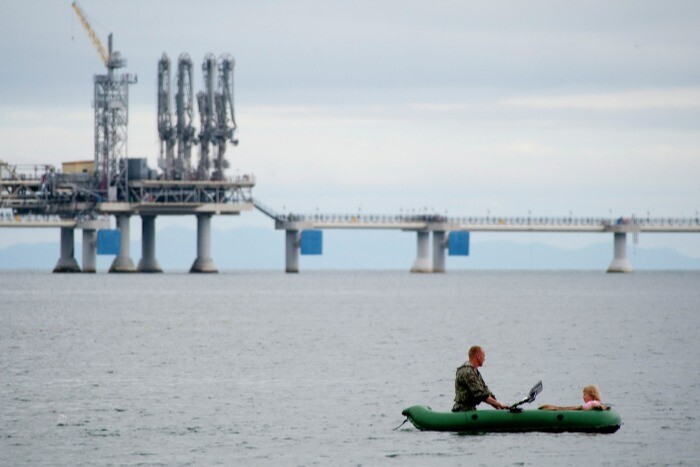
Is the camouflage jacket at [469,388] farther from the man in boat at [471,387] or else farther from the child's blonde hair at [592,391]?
the child's blonde hair at [592,391]

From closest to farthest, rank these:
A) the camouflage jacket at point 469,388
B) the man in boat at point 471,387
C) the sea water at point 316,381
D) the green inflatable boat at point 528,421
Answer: the man in boat at point 471,387 → the camouflage jacket at point 469,388 → the sea water at point 316,381 → the green inflatable boat at point 528,421

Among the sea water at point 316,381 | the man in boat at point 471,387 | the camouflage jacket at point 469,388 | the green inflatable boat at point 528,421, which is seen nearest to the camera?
the man in boat at point 471,387

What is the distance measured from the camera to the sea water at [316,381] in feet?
137

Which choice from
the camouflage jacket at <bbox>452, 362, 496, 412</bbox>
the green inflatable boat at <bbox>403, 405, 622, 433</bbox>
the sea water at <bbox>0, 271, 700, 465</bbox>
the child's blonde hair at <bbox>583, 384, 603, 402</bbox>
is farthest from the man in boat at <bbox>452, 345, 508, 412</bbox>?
the child's blonde hair at <bbox>583, 384, 603, 402</bbox>

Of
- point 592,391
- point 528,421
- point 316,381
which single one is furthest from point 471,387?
point 316,381

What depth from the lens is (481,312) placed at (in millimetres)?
125562

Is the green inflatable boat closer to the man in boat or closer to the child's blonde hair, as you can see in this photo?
the man in boat

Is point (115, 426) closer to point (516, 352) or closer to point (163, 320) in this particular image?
point (516, 352)

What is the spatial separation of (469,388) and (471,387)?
0.46 feet

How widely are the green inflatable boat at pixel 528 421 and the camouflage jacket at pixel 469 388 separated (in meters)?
0.28

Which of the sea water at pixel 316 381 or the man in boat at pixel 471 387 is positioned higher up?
the man in boat at pixel 471 387

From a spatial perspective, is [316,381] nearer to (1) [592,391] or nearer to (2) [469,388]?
(2) [469,388]

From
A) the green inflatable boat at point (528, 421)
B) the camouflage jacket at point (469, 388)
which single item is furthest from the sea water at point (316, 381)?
the camouflage jacket at point (469, 388)

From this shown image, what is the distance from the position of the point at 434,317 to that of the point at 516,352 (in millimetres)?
38681
